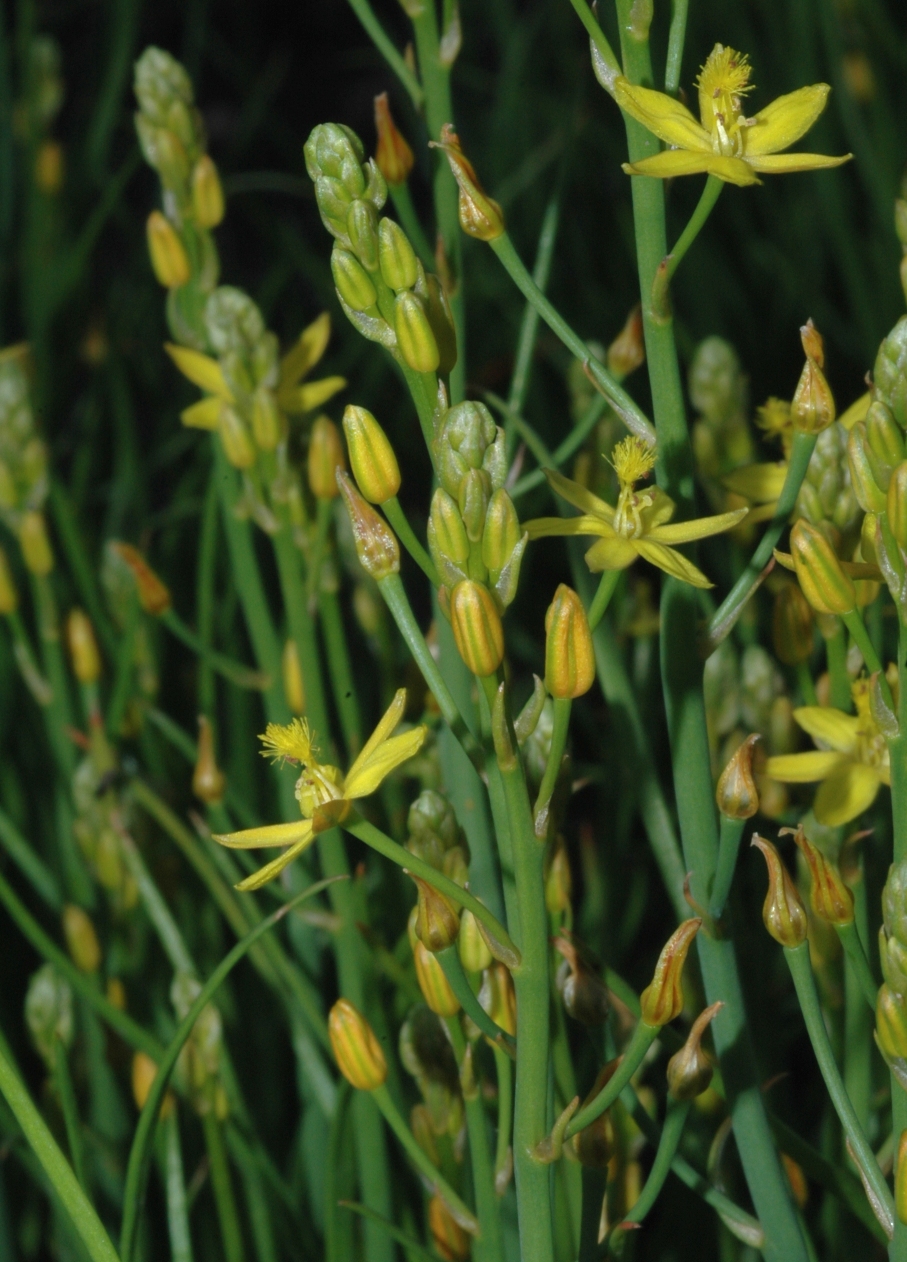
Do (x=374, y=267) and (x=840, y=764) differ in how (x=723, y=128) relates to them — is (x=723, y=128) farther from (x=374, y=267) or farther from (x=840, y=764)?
(x=840, y=764)

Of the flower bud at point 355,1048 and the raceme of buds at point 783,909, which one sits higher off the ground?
the raceme of buds at point 783,909

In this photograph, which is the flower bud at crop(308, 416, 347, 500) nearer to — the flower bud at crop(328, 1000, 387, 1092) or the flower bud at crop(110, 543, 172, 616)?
the flower bud at crop(110, 543, 172, 616)

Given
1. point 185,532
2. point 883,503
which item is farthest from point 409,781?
point 883,503

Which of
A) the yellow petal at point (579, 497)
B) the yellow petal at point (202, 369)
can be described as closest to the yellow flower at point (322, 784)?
the yellow petal at point (579, 497)

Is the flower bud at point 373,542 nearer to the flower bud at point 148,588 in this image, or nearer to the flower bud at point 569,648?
the flower bud at point 569,648

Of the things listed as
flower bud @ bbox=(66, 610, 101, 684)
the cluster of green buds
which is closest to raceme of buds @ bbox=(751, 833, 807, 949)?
the cluster of green buds

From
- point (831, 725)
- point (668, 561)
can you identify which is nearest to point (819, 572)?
point (668, 561)
